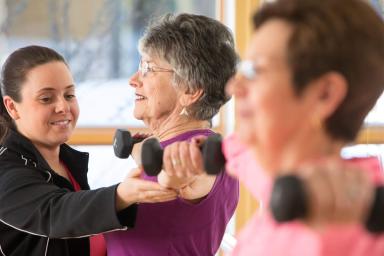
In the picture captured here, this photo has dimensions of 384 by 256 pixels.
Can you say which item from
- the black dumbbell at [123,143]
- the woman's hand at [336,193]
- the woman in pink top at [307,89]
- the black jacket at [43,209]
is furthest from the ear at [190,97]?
the woman's hand at [336,193]

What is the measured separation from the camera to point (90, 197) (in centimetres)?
166

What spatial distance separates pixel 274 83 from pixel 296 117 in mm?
55

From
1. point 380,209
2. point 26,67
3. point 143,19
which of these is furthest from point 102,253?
point 143,19

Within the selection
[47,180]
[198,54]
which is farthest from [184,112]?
[47,180]

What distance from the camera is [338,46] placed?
2.66 ft

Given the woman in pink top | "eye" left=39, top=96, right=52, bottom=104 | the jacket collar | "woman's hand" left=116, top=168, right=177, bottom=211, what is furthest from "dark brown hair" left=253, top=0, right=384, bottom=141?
"eye" left=39, top=96, right=52, bottom=104

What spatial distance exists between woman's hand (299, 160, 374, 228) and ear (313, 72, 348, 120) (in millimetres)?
158

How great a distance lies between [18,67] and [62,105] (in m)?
0.19

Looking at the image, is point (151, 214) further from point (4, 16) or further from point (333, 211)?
point (4, 16)

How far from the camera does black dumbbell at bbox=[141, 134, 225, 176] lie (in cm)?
120

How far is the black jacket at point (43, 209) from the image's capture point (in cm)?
164

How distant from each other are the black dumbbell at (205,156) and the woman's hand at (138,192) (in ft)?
0.70

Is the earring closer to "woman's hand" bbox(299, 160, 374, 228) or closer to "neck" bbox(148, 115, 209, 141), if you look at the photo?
"neck" bbox(148, 115, 209, 141)

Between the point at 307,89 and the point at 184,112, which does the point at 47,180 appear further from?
the point at 307,89
